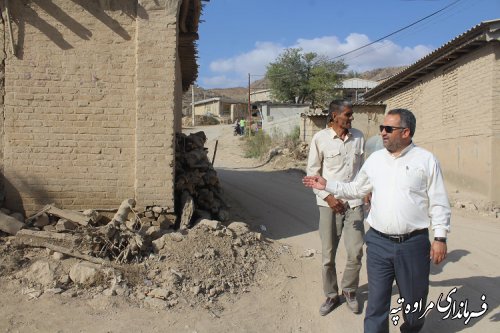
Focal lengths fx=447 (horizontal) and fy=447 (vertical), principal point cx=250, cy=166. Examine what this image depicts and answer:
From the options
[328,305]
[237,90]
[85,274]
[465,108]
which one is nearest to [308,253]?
[328,305]

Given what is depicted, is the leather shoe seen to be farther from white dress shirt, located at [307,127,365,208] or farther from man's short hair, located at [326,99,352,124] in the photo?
man's short hair, located at [326,99,352,124]

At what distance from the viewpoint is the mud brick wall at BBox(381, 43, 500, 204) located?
9.52 metres

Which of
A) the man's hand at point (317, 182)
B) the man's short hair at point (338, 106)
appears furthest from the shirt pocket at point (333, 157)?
Result: the man's hand at point (317, 182)

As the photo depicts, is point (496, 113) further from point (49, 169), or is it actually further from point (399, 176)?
point (49, 169)

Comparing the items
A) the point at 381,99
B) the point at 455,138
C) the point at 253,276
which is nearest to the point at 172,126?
the point at 253,276

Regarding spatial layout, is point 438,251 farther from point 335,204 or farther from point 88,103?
point 88,103

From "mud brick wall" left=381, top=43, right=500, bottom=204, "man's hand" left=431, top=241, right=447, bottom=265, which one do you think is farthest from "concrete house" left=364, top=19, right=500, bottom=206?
"man's hand" left=431, top=241, right=447, bottom=265

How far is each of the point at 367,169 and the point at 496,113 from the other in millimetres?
7506

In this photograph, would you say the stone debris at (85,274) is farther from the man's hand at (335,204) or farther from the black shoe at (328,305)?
the man's hand at (335,204)

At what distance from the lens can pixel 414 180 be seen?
121 inches

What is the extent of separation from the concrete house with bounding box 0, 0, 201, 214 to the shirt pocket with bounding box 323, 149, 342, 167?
2.56 meters

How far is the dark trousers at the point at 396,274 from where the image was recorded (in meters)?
3.15

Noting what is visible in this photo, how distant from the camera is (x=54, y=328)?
3.96 m

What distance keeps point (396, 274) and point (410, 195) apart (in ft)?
1.96
